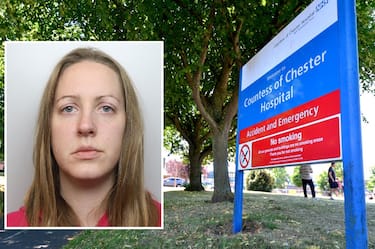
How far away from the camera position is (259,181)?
28922 mm

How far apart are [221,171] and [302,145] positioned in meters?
6.80

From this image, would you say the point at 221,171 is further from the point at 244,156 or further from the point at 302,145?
the point at 302,145

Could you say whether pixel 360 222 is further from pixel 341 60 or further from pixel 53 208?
pixel 53 208

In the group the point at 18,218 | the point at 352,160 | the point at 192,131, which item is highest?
the point at 192,131

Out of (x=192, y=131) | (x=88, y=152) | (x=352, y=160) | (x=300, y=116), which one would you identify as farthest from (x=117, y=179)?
(x=192, y=131)

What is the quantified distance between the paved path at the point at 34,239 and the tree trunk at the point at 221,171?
4364 mm

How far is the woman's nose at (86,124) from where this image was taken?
4.26m

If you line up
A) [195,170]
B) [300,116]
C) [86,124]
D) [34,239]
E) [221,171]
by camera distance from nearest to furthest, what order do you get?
[86,124] → [300,116] → [34,239] → [221,171] → [195,170]

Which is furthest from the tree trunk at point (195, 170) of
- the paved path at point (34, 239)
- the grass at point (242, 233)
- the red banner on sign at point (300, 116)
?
the red banner on sign at point (300, 116)

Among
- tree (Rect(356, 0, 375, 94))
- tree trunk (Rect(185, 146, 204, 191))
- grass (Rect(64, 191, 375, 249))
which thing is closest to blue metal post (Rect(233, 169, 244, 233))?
grass (Rect(64, 191, 375, 249))

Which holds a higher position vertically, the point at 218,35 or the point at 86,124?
the point at 218,35

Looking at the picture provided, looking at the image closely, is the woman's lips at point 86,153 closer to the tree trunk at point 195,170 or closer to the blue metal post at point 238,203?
the blue metal post at point 238,203

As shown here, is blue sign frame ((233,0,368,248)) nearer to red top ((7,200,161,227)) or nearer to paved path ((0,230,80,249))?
red top ((7,200,161,227))

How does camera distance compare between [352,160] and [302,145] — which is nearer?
[352,160]
